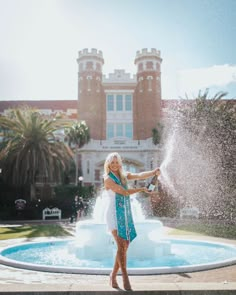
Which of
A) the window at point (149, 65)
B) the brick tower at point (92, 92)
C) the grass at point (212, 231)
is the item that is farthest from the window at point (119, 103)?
the grass at point (212, 231)

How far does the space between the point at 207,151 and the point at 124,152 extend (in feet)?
49.8

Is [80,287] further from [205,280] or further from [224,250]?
[224,250]

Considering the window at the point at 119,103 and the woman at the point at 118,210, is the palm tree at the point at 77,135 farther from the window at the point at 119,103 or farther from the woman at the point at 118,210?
the woman at the point at 118,210

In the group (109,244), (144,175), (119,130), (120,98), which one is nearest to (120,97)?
(120,98)

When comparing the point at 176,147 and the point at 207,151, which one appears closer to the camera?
the point at 207,151

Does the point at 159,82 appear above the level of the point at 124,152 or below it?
above

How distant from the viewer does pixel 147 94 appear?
43.5 meters

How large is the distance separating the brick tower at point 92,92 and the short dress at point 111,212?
37893 millimetres

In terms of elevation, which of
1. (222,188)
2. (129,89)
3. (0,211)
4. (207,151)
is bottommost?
(0,211)

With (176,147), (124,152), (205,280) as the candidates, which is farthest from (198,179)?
(205,280)

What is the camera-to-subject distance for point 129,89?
43938 millimetres

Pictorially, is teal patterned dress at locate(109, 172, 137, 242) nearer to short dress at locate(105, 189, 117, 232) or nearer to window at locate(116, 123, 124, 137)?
short dress at locate(105, 189, 117, 232)

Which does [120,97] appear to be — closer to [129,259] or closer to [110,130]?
[110,130]

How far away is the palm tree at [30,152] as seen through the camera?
29172 millimetres
